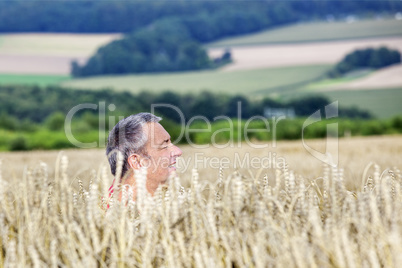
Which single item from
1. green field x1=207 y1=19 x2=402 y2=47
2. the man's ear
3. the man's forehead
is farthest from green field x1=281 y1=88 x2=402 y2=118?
the man's ear

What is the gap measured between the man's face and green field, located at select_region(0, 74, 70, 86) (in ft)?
210

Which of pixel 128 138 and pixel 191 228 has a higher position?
pixel 128 138

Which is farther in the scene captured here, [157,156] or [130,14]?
[130,14]

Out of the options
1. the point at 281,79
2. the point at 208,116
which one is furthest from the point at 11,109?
the point at 281,79

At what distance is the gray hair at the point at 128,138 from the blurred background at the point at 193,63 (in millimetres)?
44392

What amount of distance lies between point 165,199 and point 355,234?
87cm

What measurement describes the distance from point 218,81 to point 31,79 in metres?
19.0

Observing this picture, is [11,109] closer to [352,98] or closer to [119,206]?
[352,98]

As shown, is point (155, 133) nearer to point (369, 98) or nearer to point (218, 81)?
point (369, 98)

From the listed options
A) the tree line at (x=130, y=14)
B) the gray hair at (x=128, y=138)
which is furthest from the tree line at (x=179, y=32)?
the gray hair at (x=128, y=138)

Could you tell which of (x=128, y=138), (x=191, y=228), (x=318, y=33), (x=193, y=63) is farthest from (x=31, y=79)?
(x=191, y=228)

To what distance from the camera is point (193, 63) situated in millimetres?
70688

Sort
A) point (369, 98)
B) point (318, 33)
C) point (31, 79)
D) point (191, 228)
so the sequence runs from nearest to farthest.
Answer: point (191, 228) < point (369, 98) < point (31, 79) < point (318, 33)

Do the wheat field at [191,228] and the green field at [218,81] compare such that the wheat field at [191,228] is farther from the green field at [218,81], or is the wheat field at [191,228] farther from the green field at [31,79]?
the green field at [31,79]
